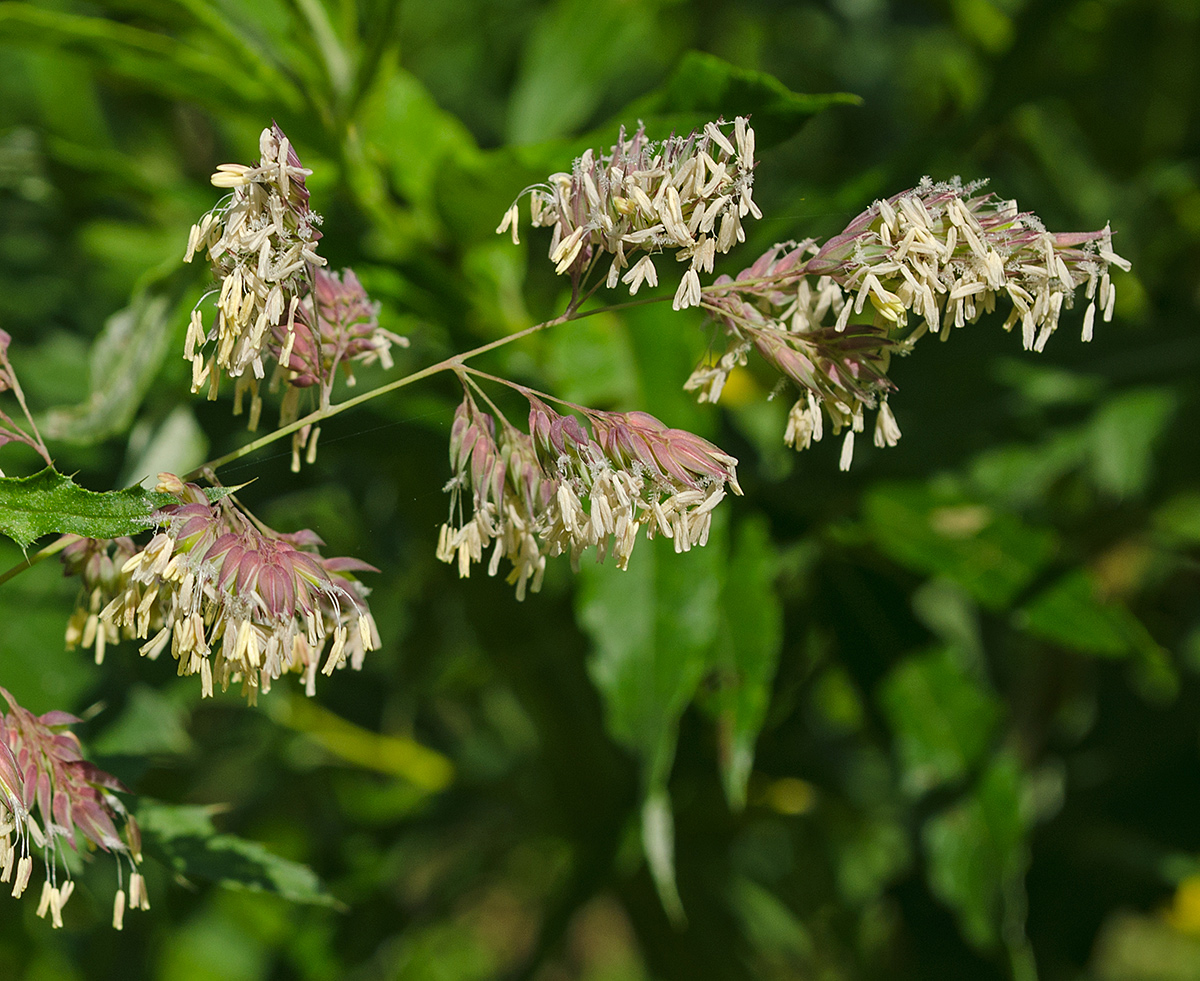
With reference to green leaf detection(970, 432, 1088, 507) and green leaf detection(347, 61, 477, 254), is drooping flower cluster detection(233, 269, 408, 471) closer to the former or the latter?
green leaf detection(347, 61, 477, 254)

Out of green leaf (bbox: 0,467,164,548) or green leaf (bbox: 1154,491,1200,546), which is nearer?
green leaf (bbox: 0,467,164,548)

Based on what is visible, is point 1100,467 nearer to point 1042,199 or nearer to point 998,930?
point 1042,199

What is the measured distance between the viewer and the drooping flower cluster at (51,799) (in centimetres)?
51

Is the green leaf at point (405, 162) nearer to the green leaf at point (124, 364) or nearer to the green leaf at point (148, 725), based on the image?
the green leaf at point (124, 364)

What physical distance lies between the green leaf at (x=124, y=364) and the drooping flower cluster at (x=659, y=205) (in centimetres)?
38

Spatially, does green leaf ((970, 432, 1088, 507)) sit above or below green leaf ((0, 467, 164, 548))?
above

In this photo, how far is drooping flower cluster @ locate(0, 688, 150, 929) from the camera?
20.0 inches

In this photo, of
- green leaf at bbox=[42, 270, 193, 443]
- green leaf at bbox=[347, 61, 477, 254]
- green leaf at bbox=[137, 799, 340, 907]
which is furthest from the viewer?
green leaf at bbox=[347, 61, 477, 254]

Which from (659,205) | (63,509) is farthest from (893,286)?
(63,509)

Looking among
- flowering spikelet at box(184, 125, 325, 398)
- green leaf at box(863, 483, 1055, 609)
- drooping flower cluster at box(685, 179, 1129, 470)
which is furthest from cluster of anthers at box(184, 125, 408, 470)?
green leaf at box(863, 483, 1055, 609)

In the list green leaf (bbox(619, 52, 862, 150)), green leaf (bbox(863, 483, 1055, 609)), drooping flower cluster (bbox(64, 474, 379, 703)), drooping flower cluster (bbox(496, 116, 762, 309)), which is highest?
green leaf (bbox(619, 52, 862, 150))

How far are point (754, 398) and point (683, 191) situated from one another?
90cm

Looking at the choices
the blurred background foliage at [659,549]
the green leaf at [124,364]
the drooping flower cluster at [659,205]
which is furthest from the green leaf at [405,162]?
the drooping flower cluster at [659,205]

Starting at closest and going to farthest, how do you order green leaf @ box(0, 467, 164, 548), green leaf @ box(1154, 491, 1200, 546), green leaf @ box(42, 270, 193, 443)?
green leaf @ box(0, 467, 164, 548), green leaf @ box(42, 270, 193, 443), green leaf @ box(1154, 491, 1200, 546)
